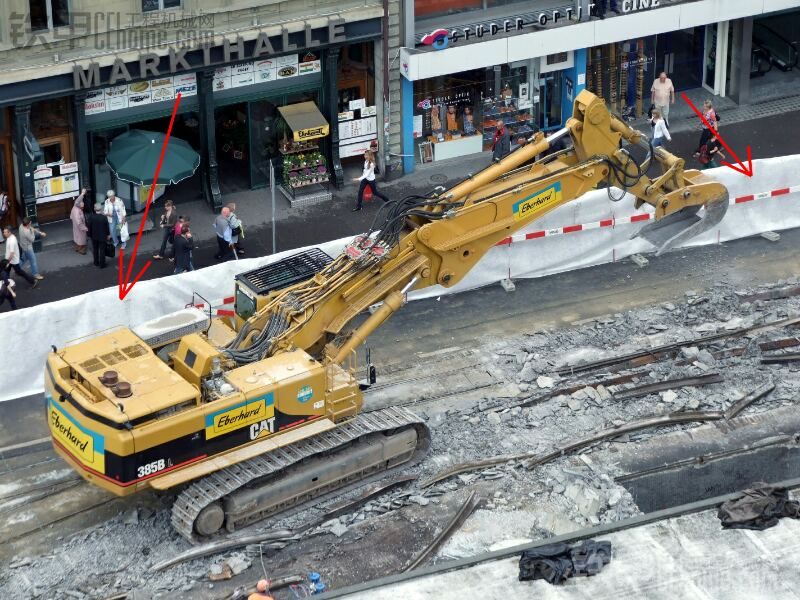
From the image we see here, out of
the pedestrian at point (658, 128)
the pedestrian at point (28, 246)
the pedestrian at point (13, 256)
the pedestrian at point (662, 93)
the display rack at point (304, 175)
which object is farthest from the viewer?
the pedestrian at point (662, 93)

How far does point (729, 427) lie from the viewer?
29.8m

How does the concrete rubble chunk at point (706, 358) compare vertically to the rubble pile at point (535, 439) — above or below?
above

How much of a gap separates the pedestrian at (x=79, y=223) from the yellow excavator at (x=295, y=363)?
7.83m

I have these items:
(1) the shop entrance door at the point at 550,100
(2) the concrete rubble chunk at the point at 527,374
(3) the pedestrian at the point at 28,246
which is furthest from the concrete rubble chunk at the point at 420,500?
(1) the shop entrance door at the point at 550,100

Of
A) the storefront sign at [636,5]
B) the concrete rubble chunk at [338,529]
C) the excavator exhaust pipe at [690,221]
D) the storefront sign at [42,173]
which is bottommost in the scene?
the concrete rubble chunk at [338,529]

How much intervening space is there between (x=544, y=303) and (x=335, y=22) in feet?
27.0

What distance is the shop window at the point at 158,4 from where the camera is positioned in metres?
35.8

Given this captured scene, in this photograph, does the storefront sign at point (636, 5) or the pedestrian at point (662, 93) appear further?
the pedestrian at point (662, 93)

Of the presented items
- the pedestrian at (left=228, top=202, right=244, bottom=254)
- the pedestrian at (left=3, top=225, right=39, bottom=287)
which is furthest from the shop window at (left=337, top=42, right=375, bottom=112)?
the pedestrian at (left=3, top=225, right=39, bottom=287)

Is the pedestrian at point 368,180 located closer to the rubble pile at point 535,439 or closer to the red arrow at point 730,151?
the rubble pile at point 535,439

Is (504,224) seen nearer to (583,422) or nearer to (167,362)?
(583,422)

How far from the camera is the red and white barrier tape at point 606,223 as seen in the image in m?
35.2

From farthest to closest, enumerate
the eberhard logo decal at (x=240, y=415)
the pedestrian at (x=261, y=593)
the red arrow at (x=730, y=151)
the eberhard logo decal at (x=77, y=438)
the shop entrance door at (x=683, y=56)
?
the shop entrance door at (x=683, y=56) < the red arrow at (x=730, y=151) < the eberhard logo decal at (x=240, y=415) < the eberhard logo decal at (x=77, y=438) < the pedestrian at (x=261, y=593)

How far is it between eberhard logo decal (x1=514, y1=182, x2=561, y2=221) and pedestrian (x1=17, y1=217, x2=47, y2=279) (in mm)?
11321
